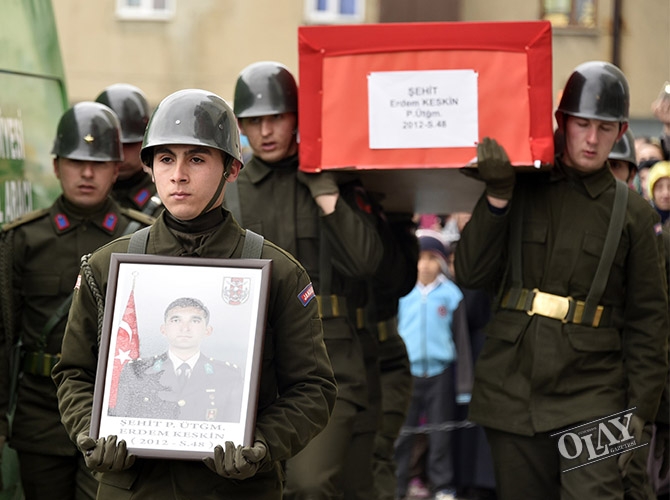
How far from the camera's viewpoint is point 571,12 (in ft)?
79.3

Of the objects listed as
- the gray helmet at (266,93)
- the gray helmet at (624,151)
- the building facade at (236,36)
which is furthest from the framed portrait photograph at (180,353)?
the building facade at (236,36)

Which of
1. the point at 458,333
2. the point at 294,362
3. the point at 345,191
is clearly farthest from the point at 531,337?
the point at 458,333

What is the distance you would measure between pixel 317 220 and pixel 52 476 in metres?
1.83

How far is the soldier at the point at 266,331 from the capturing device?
13.4 feet

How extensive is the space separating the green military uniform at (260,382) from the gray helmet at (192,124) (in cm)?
26

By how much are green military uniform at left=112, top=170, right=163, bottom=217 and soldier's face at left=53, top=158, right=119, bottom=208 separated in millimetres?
814

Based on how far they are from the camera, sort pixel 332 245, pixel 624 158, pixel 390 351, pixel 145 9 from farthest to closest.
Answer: pixel 145 9
pixel 390 351
pixel 624 158
pixel 332 245

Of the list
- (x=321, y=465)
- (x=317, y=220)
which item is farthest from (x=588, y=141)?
(x=321, y=465)

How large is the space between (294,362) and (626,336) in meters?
2.68

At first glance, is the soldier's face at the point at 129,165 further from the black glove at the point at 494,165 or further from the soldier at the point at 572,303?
the black glove at the point at 494,165

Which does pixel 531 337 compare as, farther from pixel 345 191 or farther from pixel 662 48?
pixel 662 48

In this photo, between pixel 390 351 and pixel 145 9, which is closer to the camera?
pixel 390 351

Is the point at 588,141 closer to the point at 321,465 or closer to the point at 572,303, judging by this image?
the point at 572,303

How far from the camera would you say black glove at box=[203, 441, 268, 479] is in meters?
3.87
